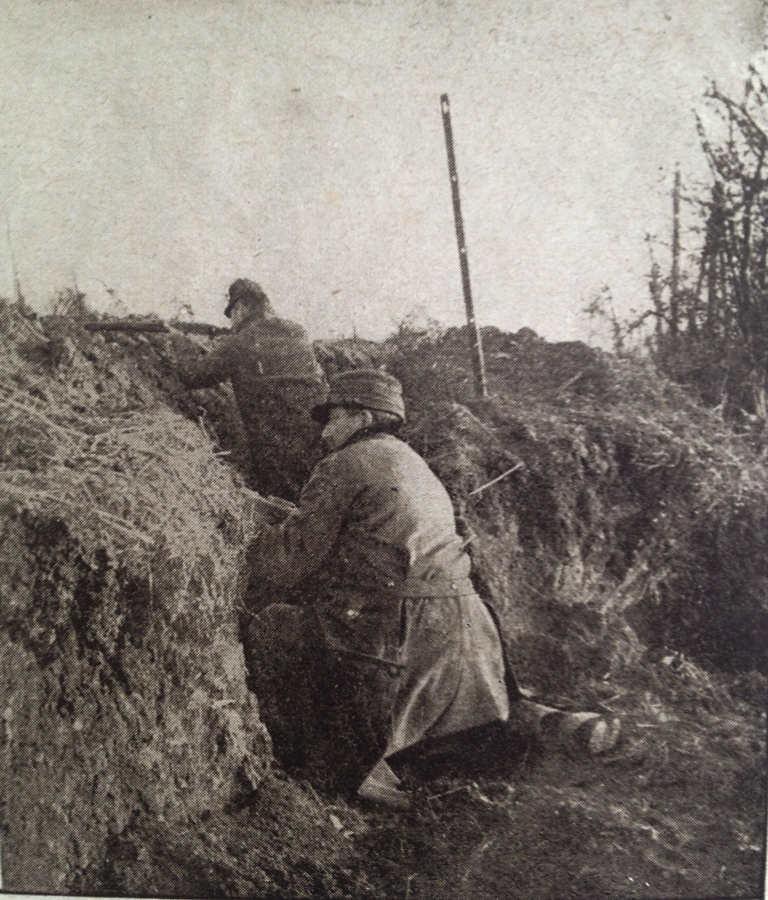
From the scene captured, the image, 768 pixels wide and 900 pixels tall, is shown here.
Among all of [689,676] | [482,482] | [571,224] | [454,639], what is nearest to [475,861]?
[454,639]

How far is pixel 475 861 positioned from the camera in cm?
286

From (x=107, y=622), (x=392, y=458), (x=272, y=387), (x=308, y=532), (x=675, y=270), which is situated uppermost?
(x=675, y=270)

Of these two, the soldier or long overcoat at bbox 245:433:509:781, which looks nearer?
long overcoat at bbox 245:433:509:781

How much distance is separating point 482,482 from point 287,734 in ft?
4.12

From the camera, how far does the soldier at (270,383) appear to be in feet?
9.86

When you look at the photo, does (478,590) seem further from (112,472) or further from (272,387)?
(112,472)

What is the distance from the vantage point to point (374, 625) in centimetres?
284

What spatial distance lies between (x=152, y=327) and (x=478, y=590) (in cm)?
170

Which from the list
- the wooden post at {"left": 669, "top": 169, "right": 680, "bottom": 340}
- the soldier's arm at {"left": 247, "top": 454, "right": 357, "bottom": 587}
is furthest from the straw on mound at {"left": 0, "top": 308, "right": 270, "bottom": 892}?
the wooden post at {"left": 669, "top": 169, "right": 680, "bottom": 340}

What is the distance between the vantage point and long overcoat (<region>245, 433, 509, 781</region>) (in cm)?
283

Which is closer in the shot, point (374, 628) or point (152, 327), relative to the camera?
point (374, 628)

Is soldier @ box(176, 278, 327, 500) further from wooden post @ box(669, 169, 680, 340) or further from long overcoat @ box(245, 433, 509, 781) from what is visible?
wooden post @ box(669, 169, 680, 340)

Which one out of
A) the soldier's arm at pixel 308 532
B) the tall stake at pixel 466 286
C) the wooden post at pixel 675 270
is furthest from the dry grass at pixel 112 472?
the wooden post at pixel 675 270

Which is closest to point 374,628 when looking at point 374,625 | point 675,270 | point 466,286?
point 374,625
